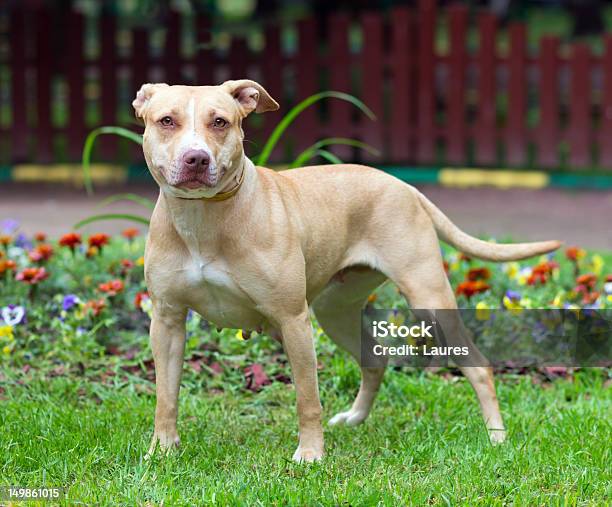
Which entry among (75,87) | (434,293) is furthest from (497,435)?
(75,87)

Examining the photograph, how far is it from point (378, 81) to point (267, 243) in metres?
8.49

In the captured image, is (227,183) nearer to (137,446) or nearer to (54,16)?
(137,446)

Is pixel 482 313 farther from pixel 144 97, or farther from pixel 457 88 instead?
pixel 457 88

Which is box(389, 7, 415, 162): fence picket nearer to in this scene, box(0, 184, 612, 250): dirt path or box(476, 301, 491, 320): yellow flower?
box(0, 184, 612, 250): dirt path

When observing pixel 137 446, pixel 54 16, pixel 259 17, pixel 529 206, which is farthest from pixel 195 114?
pixel 259 17

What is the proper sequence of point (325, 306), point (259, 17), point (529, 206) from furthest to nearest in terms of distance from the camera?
point (259, 17) < point (529, 206) < point (325, 306)

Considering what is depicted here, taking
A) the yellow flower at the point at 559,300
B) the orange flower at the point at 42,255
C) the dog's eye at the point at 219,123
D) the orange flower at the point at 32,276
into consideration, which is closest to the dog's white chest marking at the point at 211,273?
the dog's eye at the point at 219,123

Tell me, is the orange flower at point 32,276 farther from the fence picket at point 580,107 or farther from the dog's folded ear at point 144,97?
the fence picket at point 580,107

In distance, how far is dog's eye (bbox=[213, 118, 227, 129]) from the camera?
4.19 meters

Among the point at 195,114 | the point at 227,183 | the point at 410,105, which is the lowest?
the point at 410,105

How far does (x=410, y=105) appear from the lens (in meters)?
12.8

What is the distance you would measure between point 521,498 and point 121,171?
9.55 meters

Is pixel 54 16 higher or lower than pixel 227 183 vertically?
lower
